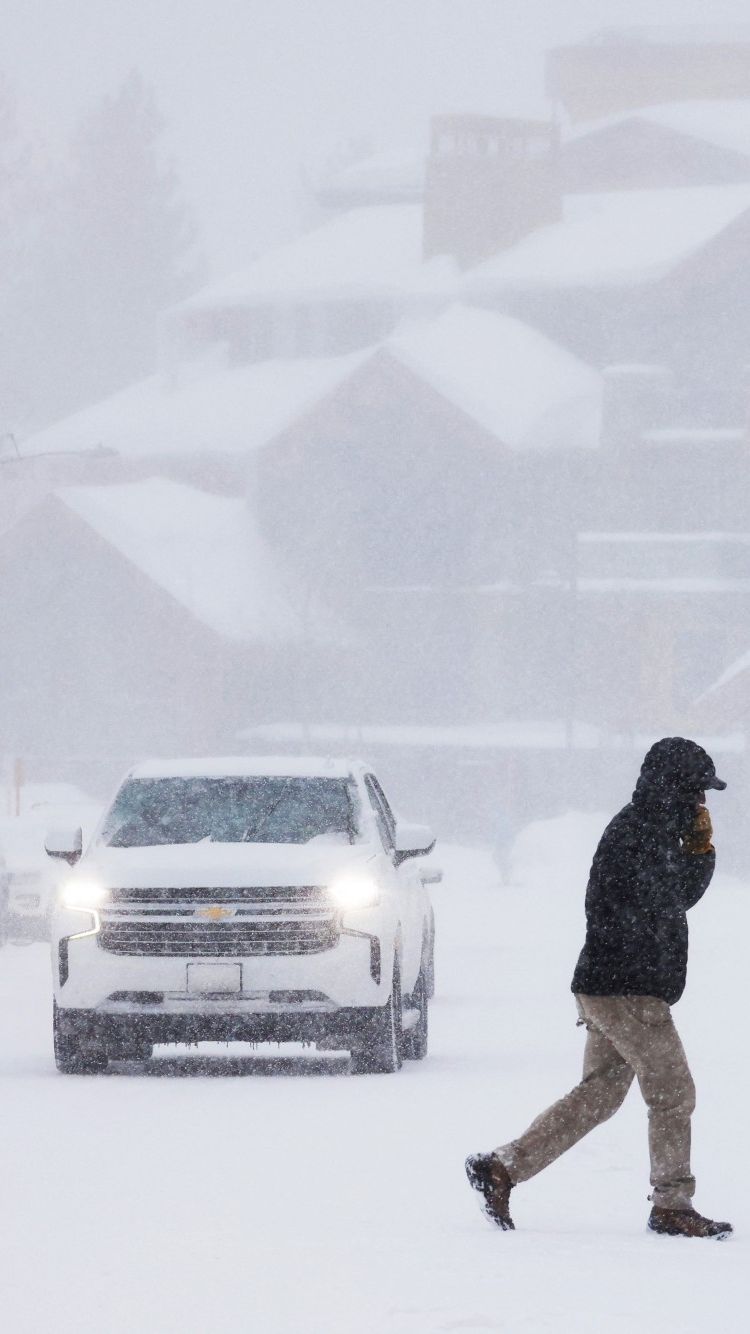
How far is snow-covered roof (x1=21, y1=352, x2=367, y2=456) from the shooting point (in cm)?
8106

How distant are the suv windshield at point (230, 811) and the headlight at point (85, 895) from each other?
2.35ft

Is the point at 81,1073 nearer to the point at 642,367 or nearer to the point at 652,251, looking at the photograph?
the point at 642,367

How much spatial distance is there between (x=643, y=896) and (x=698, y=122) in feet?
276

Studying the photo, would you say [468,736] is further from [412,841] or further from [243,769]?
[412,841]

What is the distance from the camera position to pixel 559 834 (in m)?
54.6

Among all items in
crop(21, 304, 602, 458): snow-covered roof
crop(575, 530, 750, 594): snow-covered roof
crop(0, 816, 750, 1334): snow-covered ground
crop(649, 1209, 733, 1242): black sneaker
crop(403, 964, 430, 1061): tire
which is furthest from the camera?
crop(21, 304, 602, 458): snow-covered roof

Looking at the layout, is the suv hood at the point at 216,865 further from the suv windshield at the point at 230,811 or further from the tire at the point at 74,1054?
the tire at the point at 74,1054

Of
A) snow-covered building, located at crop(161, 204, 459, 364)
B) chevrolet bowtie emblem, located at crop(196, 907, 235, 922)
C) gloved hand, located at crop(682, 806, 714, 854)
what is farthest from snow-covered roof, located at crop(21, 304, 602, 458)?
gloved hand, located at crop(682, 806, 714, 854)

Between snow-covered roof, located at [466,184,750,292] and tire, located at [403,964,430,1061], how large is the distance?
65.8 metres

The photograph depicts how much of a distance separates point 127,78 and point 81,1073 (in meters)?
131

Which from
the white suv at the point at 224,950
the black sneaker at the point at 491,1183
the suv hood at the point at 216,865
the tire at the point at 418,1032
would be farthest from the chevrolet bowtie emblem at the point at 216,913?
the black sneaker at the point at 491,1183

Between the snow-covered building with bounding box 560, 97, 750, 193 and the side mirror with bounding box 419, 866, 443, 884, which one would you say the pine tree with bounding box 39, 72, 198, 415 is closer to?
the snow-covered building with bounding box 560, 97, 750, 193

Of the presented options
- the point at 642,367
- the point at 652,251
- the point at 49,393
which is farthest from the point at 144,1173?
the point at 49,393

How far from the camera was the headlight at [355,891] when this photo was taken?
14.5m
